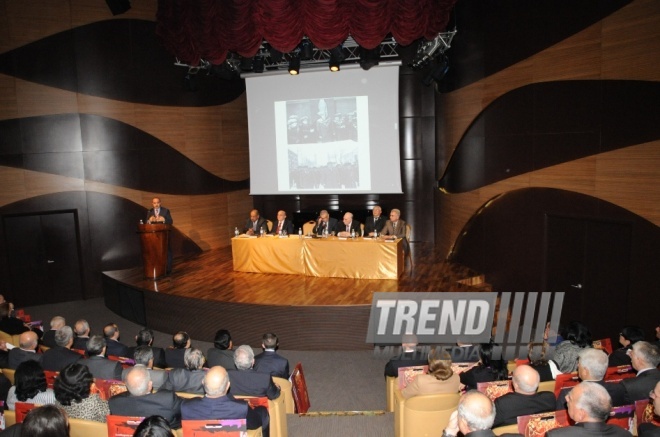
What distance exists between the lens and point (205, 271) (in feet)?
30.1

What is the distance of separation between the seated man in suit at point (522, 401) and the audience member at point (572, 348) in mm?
1021

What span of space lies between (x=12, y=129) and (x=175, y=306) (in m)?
4.56

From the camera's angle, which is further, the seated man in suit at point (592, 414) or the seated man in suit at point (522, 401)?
the seated man in suit at point (522, 401)

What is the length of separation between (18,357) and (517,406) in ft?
13.9

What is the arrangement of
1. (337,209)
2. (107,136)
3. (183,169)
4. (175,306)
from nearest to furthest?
(175,306) < (107,136) < (183,169) < (337,209)

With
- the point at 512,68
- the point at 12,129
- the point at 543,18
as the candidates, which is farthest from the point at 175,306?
the point at 543,18

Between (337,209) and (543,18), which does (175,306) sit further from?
(543,18)

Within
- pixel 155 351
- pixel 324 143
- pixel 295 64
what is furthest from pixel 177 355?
pixel 324 143

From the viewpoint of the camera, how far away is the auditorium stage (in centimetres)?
682

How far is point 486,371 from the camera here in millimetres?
4070

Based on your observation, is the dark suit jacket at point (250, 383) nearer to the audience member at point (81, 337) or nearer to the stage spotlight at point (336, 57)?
the audience member at point (81, 337)

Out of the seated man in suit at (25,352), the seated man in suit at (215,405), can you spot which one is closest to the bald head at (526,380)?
the seated man in suit at (215,405)

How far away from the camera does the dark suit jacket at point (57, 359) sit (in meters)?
4.51

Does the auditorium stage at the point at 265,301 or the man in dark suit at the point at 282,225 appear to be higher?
the man in dark suit at the point at 282,225
